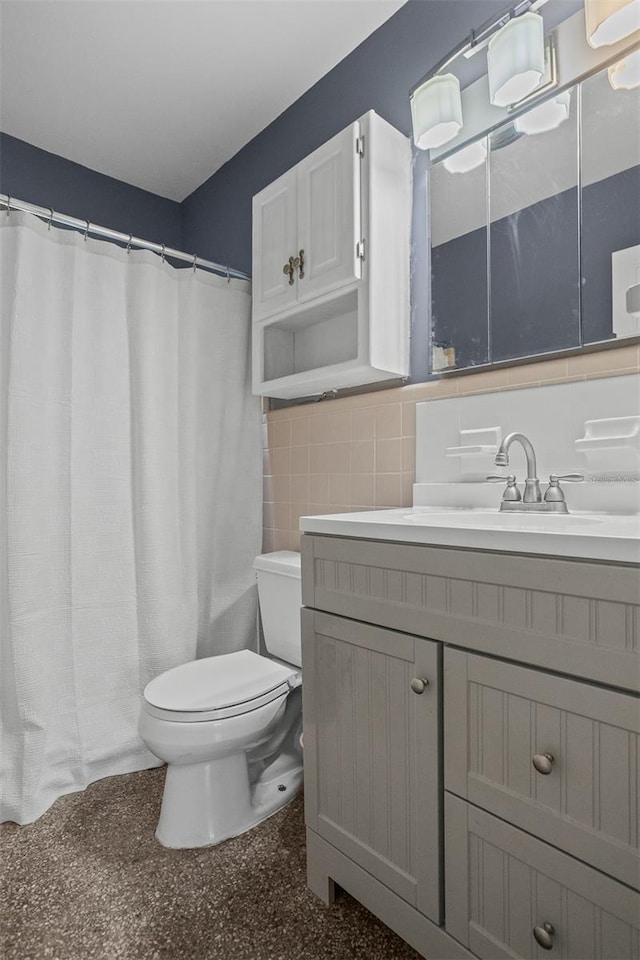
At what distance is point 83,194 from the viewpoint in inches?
97.0

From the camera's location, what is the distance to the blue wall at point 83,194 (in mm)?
2275

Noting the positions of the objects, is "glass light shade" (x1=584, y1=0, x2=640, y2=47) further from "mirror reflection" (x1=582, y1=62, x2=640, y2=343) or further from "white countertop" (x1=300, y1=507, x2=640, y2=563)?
"white countertop" (x1=300, y1=507, x2=640, y2=563)

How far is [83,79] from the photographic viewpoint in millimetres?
1968

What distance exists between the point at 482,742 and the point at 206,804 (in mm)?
915

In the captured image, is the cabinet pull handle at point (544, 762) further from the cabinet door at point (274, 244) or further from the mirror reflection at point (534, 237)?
the cabinet door at point (274, 244)

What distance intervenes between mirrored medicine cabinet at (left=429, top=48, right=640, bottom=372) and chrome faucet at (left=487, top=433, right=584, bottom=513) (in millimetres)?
273

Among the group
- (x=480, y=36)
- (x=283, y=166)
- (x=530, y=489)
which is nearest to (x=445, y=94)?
(x=480, y=36)

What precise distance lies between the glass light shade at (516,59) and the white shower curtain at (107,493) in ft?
3.72

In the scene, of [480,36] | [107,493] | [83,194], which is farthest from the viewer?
[83,194]

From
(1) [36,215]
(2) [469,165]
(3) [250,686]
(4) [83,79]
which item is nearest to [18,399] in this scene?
(1) [36,215]

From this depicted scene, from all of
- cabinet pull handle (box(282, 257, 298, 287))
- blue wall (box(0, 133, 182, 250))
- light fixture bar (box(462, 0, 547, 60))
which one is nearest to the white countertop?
cabinet pull handle (box(282, 257, 298, 287))

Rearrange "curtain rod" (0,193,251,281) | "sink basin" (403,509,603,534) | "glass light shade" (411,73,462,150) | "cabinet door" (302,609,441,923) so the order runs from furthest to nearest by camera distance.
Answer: "curtain rod" (0,193,251,281), "glass light shade" (411,73,462,150), "sink basin" (403,509,603,534), "cabinet door" (302,609,441,923)

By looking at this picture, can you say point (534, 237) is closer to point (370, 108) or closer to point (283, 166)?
point (370, 108)

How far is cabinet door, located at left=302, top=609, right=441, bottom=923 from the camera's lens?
3.22 feet
